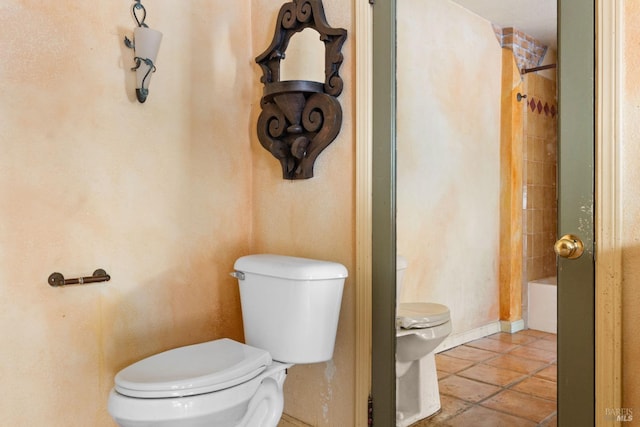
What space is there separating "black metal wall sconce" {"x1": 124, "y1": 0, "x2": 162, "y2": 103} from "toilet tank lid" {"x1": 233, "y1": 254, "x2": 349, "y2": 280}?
0.80 metres

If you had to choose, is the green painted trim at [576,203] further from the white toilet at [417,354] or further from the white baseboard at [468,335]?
the white toilet at [417,354]

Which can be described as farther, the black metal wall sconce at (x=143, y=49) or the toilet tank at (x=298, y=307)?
the black metal wall sconce at (x=143, y=49)

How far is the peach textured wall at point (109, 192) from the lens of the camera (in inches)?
65.8

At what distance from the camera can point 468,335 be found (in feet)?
5.08

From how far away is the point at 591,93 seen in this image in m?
1.24

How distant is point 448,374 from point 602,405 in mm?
459

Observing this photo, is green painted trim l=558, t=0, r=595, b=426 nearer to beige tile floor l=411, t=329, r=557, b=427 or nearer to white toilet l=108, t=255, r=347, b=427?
beige tile floor l=411, t=329, r=557, b=427

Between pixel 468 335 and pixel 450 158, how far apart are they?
→ 570 millimetres

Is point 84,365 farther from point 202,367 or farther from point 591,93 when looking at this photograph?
point 591,93

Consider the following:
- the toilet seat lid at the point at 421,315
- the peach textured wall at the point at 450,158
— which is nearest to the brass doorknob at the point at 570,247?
the peach textured wall at the point at 450,158

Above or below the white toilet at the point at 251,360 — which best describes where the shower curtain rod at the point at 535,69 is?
above

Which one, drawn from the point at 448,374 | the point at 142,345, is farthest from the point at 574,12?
the point at 142,345

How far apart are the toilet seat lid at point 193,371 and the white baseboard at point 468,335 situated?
0.59 m

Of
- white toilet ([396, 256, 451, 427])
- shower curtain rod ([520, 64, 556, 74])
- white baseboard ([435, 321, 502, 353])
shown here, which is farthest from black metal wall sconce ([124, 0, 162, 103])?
white baseboard ([435, 321, 502, 353])
